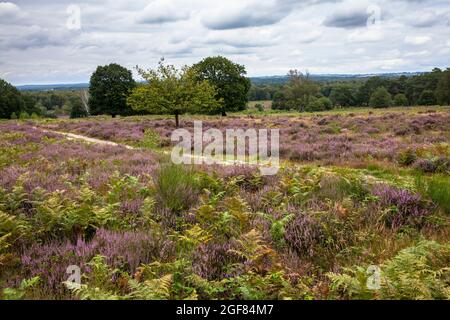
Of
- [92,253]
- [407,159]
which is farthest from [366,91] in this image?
[92,253]

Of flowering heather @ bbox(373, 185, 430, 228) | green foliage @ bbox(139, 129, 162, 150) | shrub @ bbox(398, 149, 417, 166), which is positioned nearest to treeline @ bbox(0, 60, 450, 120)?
green foliage @ bbox(139, 129, 162, 150)

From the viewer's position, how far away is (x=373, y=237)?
550 centimetres

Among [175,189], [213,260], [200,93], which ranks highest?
[200,93]

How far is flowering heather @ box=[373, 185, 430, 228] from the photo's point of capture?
20.7ft

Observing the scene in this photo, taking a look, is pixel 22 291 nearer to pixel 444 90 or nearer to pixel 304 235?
pixel 304 235

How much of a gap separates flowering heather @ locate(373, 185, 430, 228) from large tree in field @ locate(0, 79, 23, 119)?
73494mm

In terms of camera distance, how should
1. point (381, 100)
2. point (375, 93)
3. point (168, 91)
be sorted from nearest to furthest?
point (168, 91) → point (381, 100) → point (375, 93)

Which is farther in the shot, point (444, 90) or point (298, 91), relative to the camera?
point (298, 91)

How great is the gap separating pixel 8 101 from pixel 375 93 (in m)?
79.6


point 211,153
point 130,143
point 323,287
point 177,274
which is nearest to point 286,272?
point 323,287

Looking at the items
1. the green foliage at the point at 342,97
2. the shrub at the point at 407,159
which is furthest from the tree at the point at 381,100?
the shrub at the point at 407,159

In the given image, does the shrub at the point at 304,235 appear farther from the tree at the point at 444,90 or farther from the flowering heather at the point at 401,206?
the tree at the point at 444,90

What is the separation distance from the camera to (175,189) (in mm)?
7348

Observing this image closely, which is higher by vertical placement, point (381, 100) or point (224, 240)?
point (381, 100)
